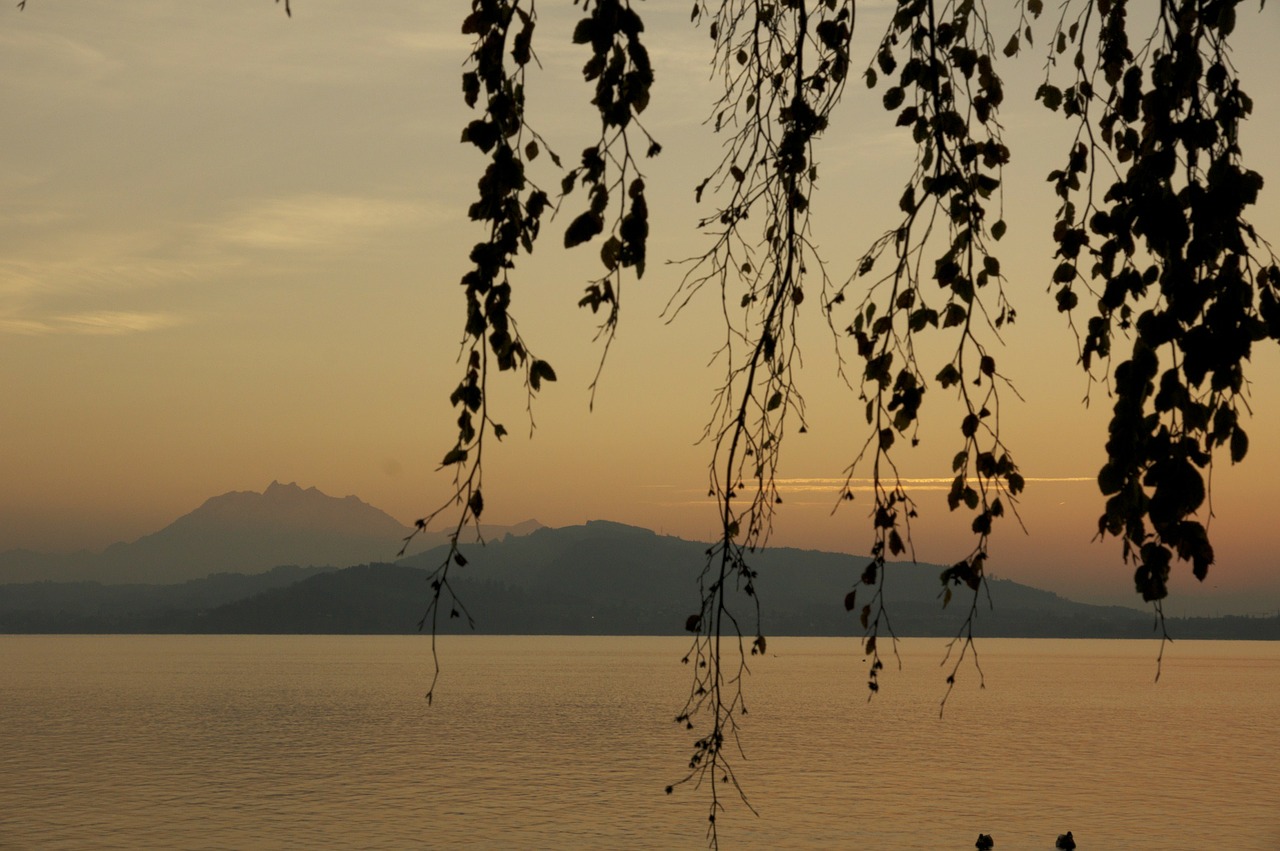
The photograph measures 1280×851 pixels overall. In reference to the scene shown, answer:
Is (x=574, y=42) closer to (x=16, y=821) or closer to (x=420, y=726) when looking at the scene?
(x=16, y=821)

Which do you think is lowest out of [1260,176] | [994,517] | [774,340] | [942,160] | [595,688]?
[595,688]

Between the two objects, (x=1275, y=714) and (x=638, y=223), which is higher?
(x=638, y=223)

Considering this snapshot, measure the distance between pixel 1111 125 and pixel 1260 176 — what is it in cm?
Answer: 168

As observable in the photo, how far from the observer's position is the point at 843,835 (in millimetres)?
67688

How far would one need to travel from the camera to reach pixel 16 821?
73.5 m

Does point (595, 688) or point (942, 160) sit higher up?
point (942, 160)

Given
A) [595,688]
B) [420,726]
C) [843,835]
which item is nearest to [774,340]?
[843,835]

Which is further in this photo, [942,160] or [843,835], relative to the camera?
[843,835]

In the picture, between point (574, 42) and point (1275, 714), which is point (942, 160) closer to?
point (574, 42)

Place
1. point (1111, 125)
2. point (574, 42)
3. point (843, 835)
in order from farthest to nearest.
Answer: point (843, 835) → point (1111, 125) → point (574, 42)

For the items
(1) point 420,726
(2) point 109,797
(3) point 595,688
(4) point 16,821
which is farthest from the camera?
(3) point 595,688

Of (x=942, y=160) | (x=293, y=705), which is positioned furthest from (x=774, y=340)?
(x=293, y=705)

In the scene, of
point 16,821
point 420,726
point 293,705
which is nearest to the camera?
point 16,821

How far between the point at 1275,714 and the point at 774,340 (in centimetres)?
18298
